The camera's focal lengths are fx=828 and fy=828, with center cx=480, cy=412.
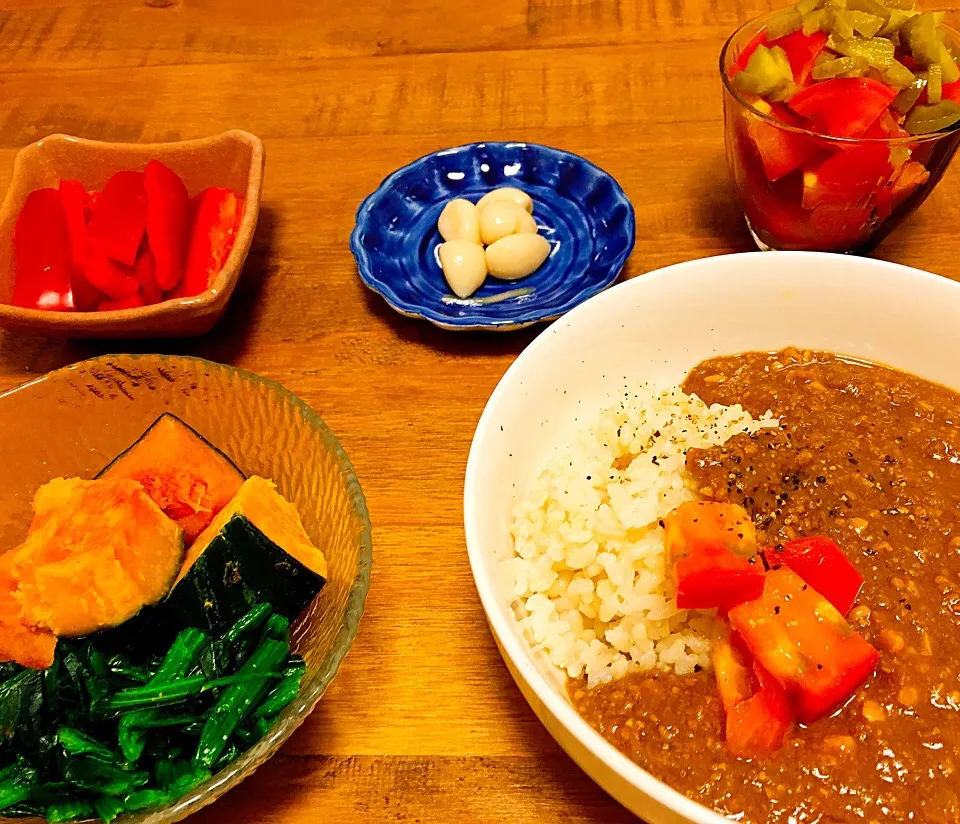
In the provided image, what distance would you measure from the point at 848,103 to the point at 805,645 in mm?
1198

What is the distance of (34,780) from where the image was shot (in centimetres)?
121

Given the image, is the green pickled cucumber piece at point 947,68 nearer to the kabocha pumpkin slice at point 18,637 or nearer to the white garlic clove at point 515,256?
the white garlic clove at point 515,256

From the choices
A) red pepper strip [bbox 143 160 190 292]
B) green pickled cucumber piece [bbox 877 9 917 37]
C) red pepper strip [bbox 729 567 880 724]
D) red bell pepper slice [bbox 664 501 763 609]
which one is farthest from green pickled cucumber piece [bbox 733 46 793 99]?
red pepper strip [bbox 143 160 190 292]

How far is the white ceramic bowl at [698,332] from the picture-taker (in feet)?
5.26

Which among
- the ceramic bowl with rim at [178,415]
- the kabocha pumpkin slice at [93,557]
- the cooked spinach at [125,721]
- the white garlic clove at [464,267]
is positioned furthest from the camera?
the white garlic clove at [464,267]

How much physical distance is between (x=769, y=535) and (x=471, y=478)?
1.80 feet

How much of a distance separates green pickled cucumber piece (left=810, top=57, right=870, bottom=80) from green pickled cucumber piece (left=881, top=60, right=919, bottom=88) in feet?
0.15

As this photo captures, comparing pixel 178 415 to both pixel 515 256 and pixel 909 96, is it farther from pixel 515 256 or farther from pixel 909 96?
pixel 909 96

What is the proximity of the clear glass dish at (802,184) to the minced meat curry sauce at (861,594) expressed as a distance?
37 cm

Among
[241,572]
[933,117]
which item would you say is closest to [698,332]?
[933,117]

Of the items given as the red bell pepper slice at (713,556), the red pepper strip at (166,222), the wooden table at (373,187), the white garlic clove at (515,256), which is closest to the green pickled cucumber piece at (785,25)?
the wooden table at (373,187)

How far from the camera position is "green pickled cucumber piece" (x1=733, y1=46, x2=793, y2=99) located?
1867mm

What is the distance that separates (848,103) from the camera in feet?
5.88

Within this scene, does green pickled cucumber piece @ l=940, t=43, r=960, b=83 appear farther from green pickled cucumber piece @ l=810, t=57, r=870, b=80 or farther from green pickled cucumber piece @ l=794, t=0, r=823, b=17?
green pickled cucumber piece @ l=794, t=0, r=823, b=17
